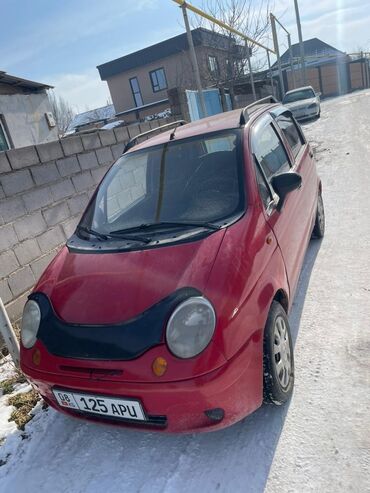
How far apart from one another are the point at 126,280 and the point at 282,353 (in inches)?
41.0

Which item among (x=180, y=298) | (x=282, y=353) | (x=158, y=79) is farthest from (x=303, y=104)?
(x=158, y=79)

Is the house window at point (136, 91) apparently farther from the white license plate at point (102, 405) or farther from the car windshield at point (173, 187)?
the white license plate at point (102, 405)

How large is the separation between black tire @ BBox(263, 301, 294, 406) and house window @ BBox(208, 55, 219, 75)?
47.2 ft

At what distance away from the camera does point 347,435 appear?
80.5 inches

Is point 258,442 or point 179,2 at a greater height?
point 179,2

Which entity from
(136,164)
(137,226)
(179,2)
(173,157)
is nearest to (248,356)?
(137,226)

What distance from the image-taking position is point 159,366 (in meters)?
1.84

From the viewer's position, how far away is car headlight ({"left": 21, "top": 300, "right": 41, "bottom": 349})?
2.30m

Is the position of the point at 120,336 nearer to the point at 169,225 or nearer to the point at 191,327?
the point at 191,327

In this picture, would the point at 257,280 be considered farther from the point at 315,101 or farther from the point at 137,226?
the point at 315,101

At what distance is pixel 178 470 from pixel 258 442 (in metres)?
0.46

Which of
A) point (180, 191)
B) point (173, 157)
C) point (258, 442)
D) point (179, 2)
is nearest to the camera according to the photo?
point (258, 442)

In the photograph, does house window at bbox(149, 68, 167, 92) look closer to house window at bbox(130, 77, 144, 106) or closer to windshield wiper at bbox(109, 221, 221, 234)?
house window at bbox(130, 77, 144, 106)

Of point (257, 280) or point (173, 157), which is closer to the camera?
point (257, 280)
